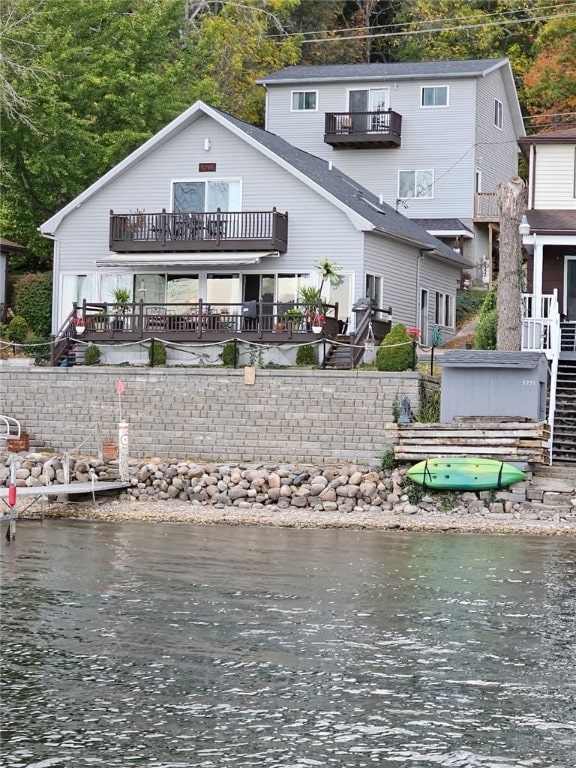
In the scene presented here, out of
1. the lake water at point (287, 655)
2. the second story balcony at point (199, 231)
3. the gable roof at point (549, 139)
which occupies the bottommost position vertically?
the lake water at point (287, 655)

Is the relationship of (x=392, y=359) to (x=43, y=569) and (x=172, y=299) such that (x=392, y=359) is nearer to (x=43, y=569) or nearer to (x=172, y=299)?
(x=172, y=299)

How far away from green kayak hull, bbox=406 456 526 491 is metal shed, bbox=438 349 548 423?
1.72 m

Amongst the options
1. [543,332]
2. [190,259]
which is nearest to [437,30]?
[190,259]

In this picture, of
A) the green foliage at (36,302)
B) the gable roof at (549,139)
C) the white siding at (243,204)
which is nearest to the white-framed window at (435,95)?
the white siding at (243,204)

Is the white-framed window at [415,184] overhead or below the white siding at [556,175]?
overhead

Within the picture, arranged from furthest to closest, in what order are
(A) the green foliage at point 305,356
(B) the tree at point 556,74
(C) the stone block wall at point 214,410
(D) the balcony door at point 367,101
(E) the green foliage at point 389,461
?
(B) the tree at point 556,74, (D) the balcony door at point 367,101, (A) the green foliage at point 305,356, (C) the stone block wall at point 214,410, (E) the green foliage at point 389,461

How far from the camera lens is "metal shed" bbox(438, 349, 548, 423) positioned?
32.5 metres

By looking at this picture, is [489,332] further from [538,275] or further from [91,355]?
[91,355]

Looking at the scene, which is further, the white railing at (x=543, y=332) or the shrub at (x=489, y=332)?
the shrub at (x=489, y=332)

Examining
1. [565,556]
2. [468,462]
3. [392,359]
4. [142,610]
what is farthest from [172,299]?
[142,610]

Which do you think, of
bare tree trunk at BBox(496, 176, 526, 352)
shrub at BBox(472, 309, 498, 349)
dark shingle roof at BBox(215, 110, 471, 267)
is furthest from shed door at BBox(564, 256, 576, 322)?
dark shingle roof at BBox(215, 110, 471, 267)

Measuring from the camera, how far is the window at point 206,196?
A: 4228 centimetres

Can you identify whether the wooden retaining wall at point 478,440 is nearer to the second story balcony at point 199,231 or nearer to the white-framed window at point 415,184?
the second story balcony at point 199,231

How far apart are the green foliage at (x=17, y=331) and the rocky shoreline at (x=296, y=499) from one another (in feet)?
29.4
